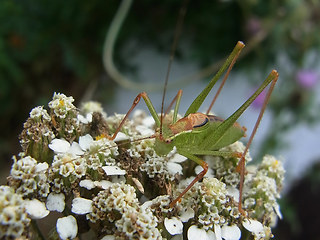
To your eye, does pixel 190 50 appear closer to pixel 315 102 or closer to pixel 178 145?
pixel 315 102

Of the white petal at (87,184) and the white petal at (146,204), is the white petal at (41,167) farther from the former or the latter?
the white petal at (146,204)

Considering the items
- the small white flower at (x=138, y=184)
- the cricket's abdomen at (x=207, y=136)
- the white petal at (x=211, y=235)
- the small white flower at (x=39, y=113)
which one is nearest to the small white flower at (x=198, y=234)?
the white petal at (x=211, y=235)

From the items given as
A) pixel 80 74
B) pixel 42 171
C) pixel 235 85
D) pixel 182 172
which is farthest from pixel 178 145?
pixel 235 85

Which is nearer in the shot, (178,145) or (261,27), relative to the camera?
(178,145)

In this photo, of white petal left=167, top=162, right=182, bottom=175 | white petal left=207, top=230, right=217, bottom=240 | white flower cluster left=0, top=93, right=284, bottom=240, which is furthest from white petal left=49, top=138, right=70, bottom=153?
white petal left=207, top=230, right=217, bottom=240

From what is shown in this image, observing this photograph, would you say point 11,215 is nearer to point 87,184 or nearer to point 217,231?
point 87,184
